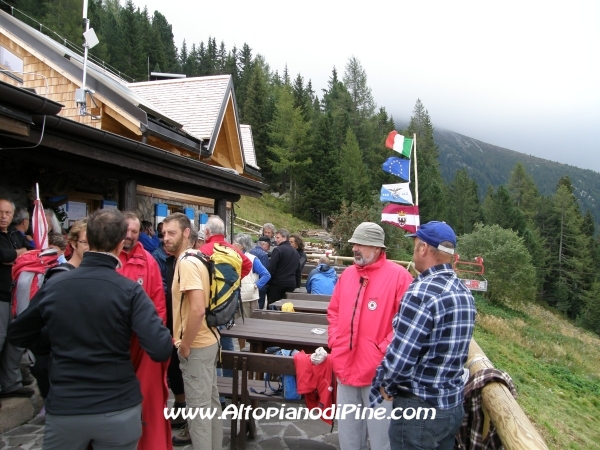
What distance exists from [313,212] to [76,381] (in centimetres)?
4213

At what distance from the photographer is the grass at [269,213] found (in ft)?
117

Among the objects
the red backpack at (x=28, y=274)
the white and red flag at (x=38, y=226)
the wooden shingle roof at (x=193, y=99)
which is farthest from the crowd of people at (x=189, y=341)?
the wooden shingle roof at (x=193, y=99)

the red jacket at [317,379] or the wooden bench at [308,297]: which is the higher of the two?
the red jacket at [317,379]

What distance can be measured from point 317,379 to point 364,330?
76cm

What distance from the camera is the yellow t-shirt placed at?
3059 mm

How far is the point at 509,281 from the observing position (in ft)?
96.7

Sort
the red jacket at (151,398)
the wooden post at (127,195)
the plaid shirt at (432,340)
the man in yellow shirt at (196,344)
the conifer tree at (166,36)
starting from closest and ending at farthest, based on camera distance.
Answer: the plaid shirt at (432,340), the red jacket at (151,398), the man in yellow shirt at (196,344), the wooden post at (127,195), the conifer tree at (166,36)

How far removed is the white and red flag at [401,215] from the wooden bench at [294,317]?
5486 millimetres

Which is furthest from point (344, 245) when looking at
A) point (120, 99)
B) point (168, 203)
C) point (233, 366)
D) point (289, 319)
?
point (233, 366)

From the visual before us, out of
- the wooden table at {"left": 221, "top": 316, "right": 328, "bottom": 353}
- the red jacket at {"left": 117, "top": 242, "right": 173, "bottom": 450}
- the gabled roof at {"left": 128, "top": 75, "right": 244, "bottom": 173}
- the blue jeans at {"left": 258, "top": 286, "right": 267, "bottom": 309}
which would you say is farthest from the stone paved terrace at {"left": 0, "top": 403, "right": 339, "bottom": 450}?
the gabled roof at {"left": 128, "top": 75, "right": 244, "bottom": 173}

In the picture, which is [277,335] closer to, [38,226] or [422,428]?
[422,428]

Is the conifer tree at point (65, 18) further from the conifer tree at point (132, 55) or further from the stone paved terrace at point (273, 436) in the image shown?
the stone paved terrace at point (273, 436)

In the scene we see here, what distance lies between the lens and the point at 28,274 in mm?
3896

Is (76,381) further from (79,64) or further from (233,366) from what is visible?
(79,64)
